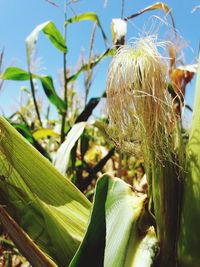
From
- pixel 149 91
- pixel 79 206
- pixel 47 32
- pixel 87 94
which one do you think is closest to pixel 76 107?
pixel 87 94

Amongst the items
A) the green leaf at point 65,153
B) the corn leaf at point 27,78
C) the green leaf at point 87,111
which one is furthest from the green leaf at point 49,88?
the green leaf at point 65,153

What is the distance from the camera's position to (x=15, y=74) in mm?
1466

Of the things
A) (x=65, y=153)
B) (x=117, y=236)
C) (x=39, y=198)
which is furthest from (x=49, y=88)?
(x=117, y=236)

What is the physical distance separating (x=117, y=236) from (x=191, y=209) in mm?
125

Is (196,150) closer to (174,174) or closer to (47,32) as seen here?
(174,174)

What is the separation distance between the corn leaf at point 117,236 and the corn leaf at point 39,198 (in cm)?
8

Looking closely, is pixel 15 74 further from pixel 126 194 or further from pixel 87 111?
pixel 126 194

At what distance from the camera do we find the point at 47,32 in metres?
1.62

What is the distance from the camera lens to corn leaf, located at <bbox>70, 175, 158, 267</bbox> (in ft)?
1.82

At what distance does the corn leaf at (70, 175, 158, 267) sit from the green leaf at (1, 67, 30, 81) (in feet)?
3.09

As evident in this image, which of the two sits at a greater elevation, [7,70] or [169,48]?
[7,70]

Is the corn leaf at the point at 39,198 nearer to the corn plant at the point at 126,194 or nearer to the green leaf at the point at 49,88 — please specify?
the corn plant at the point at 126,194

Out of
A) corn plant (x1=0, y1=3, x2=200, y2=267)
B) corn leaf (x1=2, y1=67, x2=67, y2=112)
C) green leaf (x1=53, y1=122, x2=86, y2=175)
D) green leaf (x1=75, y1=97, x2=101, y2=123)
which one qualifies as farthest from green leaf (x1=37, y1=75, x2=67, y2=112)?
corn plant (x1=0, y1=3, x2=200, y2=267)

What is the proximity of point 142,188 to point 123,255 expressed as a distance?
0.65 meters
